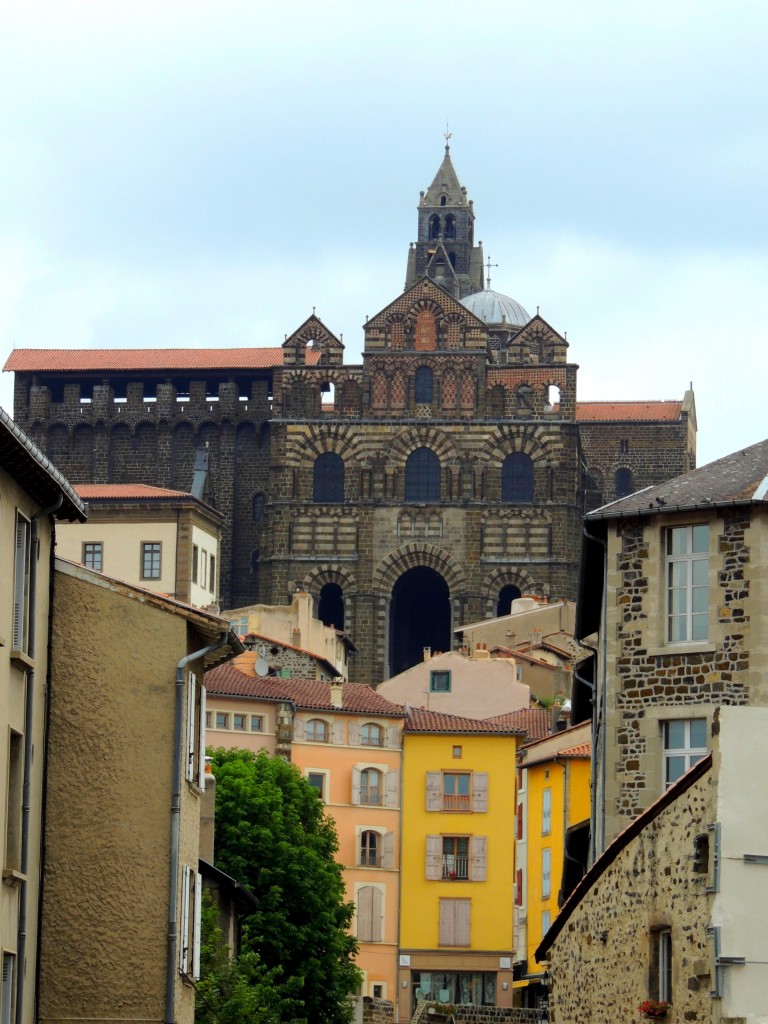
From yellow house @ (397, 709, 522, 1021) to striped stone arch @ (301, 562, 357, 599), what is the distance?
→ 33.0 metres

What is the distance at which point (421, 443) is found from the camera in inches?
4405

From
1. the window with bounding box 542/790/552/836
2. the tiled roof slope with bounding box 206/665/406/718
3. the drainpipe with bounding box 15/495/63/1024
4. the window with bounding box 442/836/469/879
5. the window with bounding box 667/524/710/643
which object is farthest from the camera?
the tiled roof slope with bounding box 206/665/406/718

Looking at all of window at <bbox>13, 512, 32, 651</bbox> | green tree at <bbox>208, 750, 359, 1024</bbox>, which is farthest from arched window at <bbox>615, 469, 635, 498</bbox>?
window at <bbox>13, 512, 32, 651</bbox>

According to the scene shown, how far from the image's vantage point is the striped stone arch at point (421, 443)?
111375mm

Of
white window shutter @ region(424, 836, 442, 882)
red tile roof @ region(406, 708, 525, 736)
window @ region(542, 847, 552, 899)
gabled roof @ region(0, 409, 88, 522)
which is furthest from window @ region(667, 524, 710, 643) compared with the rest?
red tile roof @ region(406, 708, 525, 736)

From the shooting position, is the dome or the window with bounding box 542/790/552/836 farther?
the dome

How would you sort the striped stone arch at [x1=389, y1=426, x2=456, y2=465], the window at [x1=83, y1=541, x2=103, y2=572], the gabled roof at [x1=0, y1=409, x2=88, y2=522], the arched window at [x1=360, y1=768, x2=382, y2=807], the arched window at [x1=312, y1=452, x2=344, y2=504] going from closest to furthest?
the gabled roof at [x1=0, y1=409, x2=88, y2=522] → the arched window at [x1=360, y1=768, x2=382, y2=807] → the window at [x1=83, y1=541, x2=103, y2=572] → the striped stone arch at [x1=389, y1=426, x2=456, y2=465] → the arched window at [x1=312, y1=452, x2=344, y2=504]

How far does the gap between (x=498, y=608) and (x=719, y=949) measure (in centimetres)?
8758

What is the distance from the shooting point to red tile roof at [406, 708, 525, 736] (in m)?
76.1

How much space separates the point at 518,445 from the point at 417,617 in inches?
343

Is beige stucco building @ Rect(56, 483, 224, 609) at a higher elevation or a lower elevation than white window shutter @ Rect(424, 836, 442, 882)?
higher

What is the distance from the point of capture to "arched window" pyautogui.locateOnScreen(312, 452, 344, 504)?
112m


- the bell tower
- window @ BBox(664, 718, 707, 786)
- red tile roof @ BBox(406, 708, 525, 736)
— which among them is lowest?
window @ BBox(664, 718, 707, 786)

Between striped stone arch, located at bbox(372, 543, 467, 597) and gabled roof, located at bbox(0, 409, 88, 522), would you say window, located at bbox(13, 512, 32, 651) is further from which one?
striped stone arch, located at bbox(372, 543, 467, 597)
